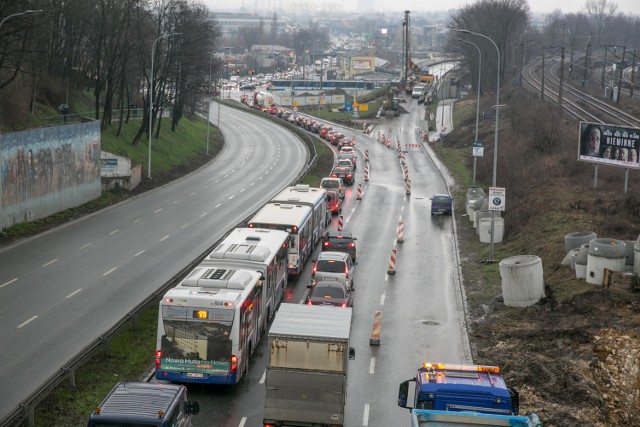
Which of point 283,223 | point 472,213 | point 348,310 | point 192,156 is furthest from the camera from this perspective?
point 192,156

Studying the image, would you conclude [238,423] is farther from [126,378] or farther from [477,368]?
[477,368]

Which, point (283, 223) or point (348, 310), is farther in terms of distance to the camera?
point (283, 223)

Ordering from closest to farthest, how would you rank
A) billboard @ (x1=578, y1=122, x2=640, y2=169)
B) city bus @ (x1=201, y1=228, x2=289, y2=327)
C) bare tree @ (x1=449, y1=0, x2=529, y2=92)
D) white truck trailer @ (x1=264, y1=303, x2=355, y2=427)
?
white truck trailer @ (x1=264, y1=303, x2=355, y2=427)
city bus @ (x1=201, y1=228, x2=289, y2=327)
billboard @ (x1=578, y1=122, x2=640, y2=169)
bare tree @ (x1=449, y1=0, x2=529, y2=92)

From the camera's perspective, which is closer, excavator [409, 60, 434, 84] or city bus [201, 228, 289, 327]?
city bus [201, 228, 289, 327]

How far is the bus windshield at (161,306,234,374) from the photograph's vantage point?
2314 cm

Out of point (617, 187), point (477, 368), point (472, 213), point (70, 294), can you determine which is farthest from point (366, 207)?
point (477, 368)

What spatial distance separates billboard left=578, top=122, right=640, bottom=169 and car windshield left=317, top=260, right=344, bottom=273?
17439mm

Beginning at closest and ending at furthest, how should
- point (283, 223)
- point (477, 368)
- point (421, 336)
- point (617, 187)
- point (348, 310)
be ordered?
point (477, 368) → point (348, 310) → point (421, 336) → point (283, 223) → point (617, 187)

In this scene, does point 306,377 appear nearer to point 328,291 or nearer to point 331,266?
point 328,291

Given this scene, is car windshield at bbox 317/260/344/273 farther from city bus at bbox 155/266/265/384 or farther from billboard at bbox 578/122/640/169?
billboard at bbox 578/122/640/169

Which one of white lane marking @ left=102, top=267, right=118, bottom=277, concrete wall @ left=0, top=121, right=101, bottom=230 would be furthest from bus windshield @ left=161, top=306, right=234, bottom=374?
concrete wall @ left=0, top=121, right=101, bottom=230

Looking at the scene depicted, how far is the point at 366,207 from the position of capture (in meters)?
60.1

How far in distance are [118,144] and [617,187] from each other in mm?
36630

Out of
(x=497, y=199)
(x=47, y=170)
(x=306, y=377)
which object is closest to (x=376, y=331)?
(x=306, y=377)
